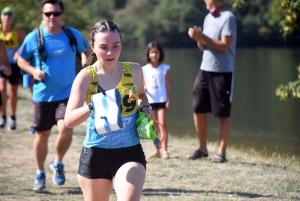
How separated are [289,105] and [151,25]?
44.1 metres

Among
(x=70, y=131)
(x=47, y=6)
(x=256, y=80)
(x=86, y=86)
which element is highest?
(x=47, y=6)

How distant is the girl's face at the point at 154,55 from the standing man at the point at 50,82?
2.17 metres

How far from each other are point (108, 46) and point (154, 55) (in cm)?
465

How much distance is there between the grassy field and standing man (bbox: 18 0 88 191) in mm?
350

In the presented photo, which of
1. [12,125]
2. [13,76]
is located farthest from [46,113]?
[13,76]

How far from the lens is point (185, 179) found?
23.8 ft

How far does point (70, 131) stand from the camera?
686 centimetres

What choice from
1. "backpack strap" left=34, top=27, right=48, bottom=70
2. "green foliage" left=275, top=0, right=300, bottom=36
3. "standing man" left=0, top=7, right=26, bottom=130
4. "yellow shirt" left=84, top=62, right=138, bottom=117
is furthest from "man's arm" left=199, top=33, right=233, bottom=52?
"standing man" left=0, top=7, right=26, bottom=130

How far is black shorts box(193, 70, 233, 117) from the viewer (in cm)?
814

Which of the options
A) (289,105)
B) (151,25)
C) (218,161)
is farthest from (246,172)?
(151,25)

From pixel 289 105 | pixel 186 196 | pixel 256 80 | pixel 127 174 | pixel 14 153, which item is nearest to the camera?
pixel 127 174

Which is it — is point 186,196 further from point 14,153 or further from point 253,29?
point 253,29

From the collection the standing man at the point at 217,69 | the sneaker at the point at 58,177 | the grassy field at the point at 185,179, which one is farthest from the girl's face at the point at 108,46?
the standing man at the point at 217,69

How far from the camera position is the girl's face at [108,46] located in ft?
14.1
